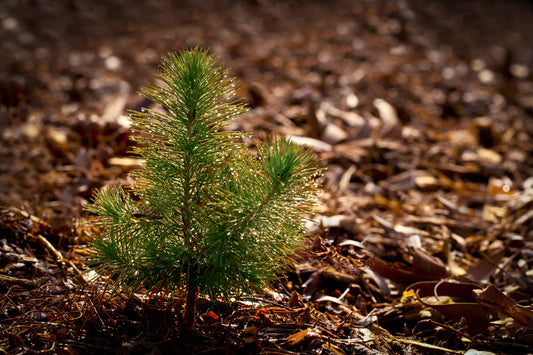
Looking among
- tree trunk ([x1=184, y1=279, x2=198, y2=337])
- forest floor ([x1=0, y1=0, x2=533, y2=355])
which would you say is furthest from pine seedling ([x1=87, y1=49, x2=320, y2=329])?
forest floor ([x1=0, y1=0, x2=533, y2=355])

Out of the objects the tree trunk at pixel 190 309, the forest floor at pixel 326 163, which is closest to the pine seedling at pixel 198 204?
the tree trunk at pixel 190 309

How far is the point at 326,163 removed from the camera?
2326mm

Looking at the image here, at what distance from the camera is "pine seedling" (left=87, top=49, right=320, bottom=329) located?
3.15ft

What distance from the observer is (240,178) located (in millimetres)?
966

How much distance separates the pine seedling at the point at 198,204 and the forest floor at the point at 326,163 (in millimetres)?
129

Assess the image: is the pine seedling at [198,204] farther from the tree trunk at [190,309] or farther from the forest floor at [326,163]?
the forest floor at [326,163]

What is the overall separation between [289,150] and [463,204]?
1.57 metres

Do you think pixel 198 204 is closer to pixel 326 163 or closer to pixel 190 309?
pixel 190 309

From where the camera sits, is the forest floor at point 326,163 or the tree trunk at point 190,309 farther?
the forest floor at point 326,163

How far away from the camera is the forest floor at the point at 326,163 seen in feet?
3.77

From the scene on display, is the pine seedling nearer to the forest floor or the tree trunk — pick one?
the tree trunk

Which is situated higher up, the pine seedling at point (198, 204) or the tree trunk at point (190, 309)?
the pine seedling at point (198, 204)

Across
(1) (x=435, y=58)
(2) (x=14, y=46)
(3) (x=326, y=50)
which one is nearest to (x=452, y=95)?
(1) (x=435, y=58)

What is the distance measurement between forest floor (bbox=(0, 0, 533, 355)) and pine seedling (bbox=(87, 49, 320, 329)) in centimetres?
13
